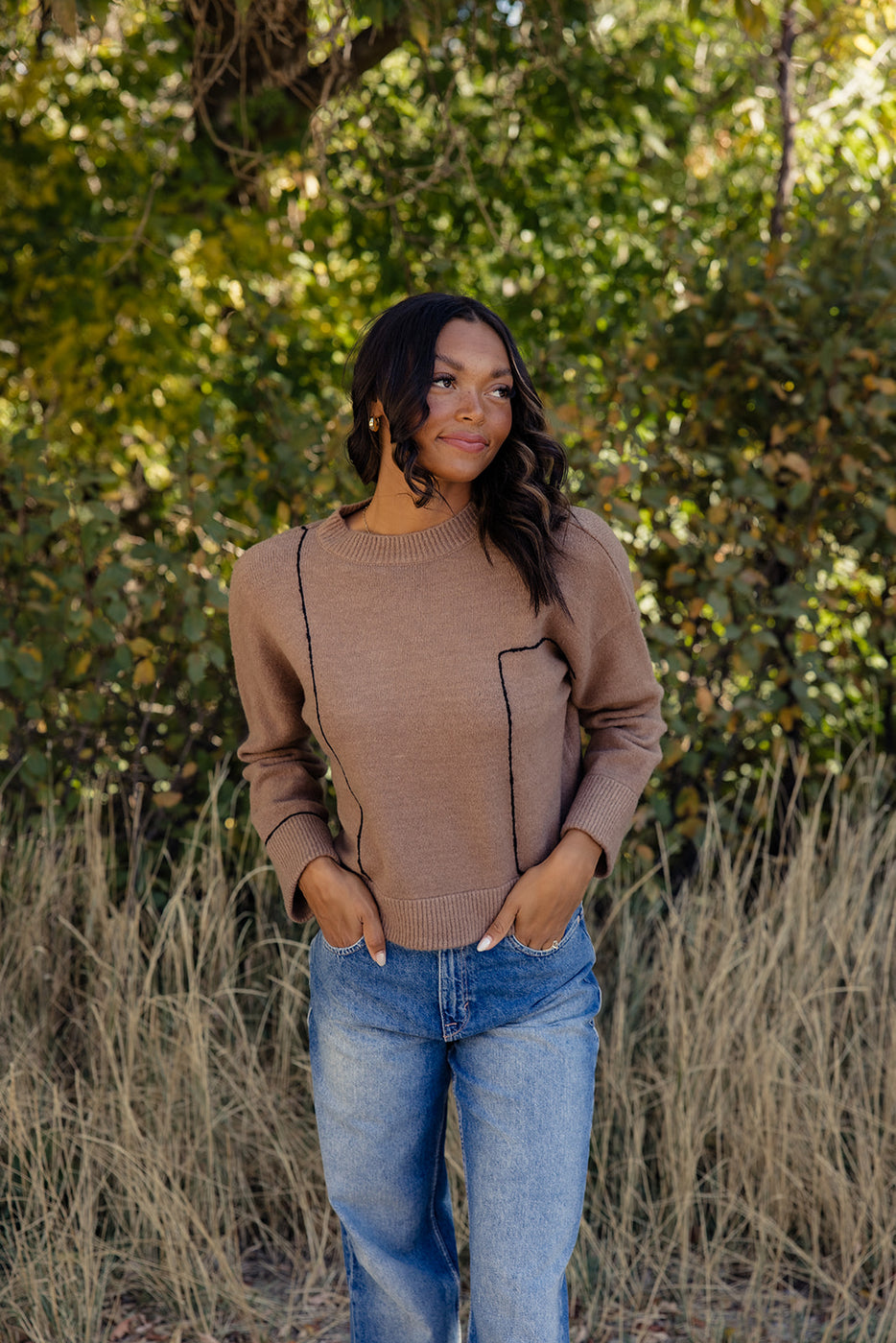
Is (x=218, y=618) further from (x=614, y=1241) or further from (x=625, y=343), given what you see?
(x=614, y=1241)

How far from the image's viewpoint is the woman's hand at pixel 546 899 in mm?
1629

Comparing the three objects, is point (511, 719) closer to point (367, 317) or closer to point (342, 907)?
point (342, 907)

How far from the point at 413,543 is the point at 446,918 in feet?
1.71

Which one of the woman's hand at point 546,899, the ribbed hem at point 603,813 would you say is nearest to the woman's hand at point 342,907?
the woman's hand at point 546,899

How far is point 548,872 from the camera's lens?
1.65 meters

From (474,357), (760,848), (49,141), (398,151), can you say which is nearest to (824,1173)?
(760,848)

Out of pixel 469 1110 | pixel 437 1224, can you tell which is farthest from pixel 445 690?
pixel 437 1224

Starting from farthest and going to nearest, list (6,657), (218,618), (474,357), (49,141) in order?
(49,141) → (218,618) → (6,657) → (474,357)

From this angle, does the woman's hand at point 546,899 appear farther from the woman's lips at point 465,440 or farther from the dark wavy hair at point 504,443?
the woman's lips at point 465,440

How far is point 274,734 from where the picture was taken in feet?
6.08

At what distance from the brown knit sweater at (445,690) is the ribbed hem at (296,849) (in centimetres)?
1

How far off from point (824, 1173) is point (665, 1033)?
18.8 inches

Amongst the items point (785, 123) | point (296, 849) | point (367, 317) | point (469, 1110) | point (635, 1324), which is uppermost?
point (785, 123)

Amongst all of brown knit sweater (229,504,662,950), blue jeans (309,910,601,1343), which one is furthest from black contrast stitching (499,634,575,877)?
blue jeans (309,910,601,1343)
